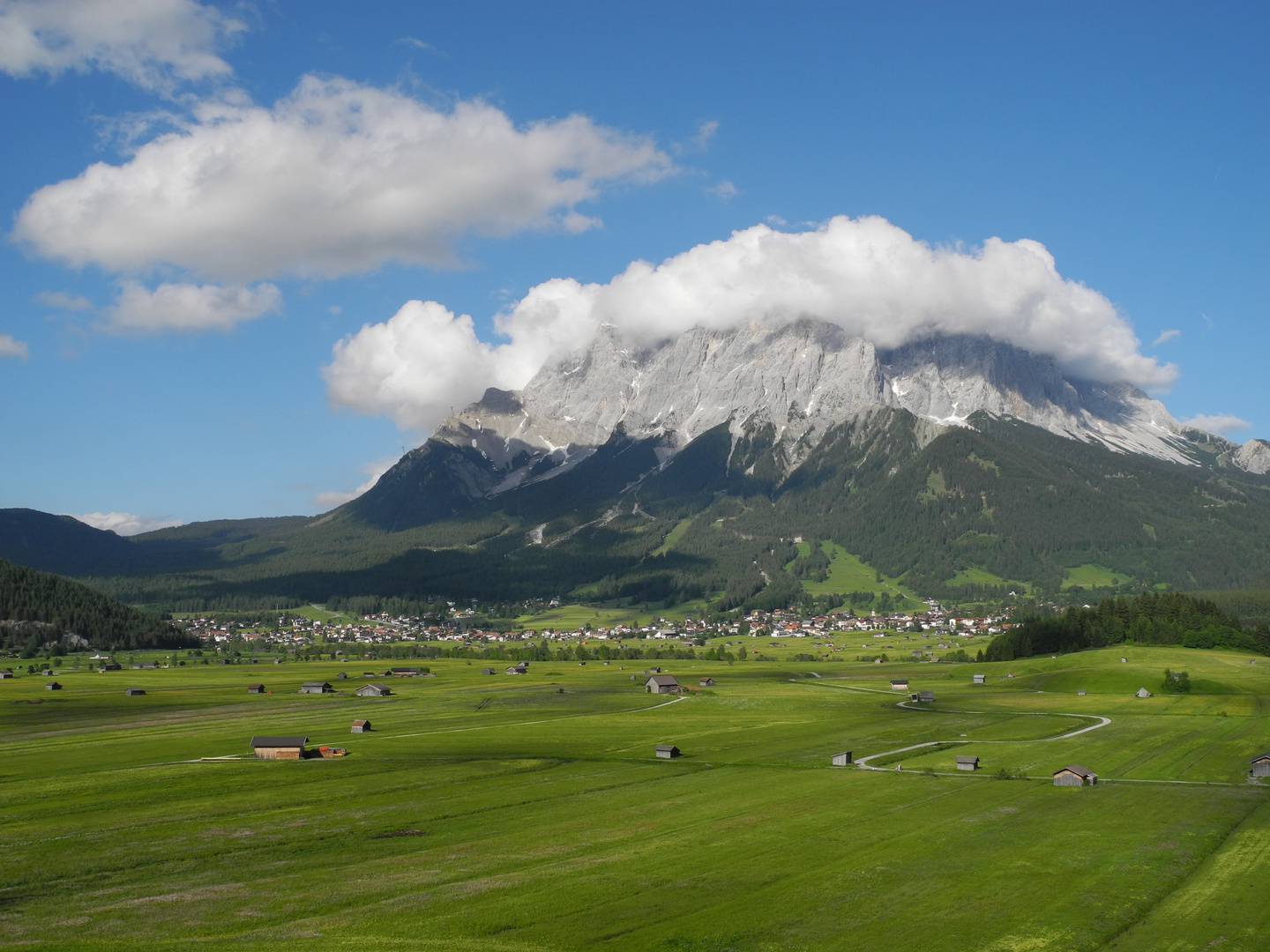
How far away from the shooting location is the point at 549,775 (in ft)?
241

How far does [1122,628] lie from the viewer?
17325 cm

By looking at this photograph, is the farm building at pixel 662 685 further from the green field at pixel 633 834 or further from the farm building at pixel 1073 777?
the farm building at pixel 1073 777

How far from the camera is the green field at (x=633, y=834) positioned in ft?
134

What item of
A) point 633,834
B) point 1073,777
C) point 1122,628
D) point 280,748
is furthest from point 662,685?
point 1122,628

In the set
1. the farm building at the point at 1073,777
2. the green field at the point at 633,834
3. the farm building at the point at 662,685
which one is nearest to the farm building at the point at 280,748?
the green field at the point at 633,834

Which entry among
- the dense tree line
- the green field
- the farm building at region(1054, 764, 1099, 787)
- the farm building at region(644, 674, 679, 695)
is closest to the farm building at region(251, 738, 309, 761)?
the green field

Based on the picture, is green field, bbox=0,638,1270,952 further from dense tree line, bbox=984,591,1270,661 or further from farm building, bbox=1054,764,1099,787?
dense tree line, bbox=984,591,1270,661

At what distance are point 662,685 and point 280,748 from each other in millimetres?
66304

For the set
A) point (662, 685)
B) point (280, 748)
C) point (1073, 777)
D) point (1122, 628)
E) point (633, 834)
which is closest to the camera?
point (633, 834)

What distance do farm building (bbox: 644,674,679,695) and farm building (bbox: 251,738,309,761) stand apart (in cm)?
6371

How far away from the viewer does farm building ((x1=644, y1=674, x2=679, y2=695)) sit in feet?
450

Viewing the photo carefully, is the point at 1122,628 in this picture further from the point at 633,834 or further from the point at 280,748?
the point at 280,748

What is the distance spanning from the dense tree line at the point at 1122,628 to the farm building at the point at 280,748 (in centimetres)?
12763

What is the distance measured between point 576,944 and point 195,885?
1936 centimetres
